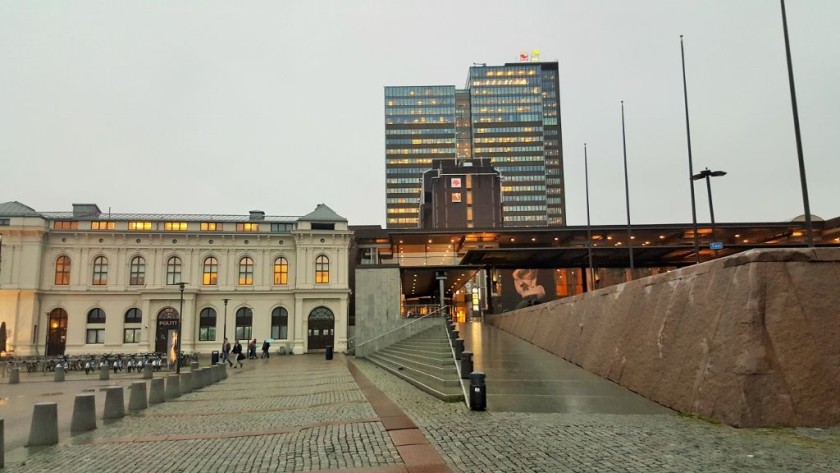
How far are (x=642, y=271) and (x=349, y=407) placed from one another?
46.6 metres

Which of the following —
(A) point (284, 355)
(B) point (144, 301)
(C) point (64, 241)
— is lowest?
(A) point (284, 355)

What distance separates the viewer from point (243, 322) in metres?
54.8

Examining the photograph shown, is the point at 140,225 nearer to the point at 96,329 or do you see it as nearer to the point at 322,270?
the point at 96,329

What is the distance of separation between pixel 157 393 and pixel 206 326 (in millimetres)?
40109

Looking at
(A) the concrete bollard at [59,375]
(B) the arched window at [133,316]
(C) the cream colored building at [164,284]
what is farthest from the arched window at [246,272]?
(A) the concrete bollard at [59,375]

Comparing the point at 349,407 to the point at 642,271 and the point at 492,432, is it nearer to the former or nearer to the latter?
the point at 492,432

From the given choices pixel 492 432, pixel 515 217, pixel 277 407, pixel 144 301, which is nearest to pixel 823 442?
pixel 492 432

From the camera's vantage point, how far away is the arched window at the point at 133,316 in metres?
53.8

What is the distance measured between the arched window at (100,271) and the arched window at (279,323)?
1677cm

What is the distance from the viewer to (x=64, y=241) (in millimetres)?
54094

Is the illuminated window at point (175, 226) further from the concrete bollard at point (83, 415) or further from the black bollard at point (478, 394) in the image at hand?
the black bollard at point (478, 394)

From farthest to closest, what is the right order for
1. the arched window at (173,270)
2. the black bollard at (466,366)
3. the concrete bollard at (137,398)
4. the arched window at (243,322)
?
1. the arched window at (173,270)
2. the arched window at (243,322)
3. the concrete bollard at (137,398)
4. the black bollard at (466,366)

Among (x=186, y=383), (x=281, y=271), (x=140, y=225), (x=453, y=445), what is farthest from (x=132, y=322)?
(x=453, y=445)

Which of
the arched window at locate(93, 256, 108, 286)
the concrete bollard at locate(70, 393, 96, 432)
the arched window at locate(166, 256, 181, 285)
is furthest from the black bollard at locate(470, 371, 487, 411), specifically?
the arched window at locate(93, 256, 108, 286)
